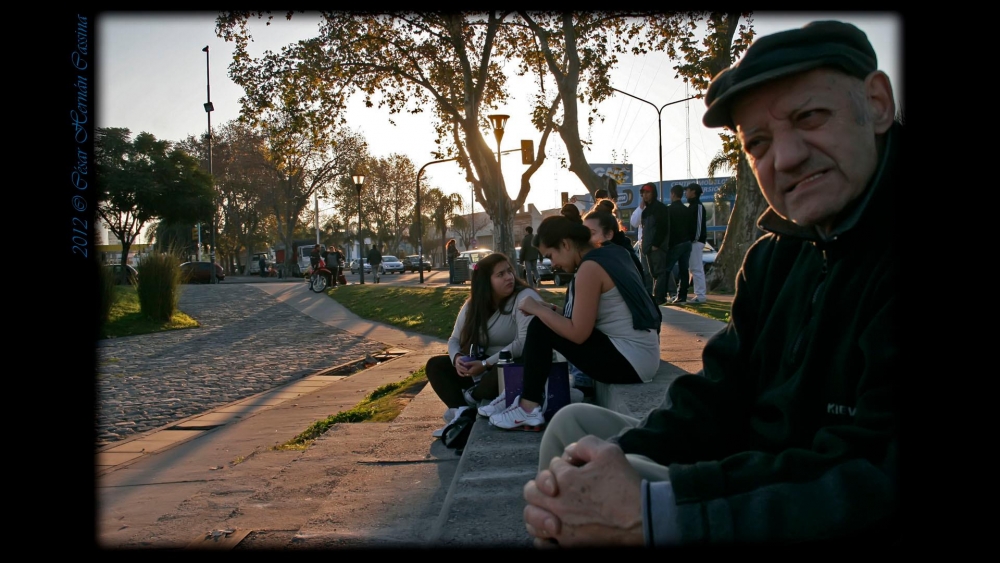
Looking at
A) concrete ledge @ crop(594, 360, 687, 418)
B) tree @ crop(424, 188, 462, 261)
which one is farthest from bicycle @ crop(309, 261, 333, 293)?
tree @ crop(424, 188, 462, 261)

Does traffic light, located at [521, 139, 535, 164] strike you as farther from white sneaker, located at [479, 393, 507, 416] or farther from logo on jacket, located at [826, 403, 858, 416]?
logo on jacket, located at [826, 403, 858, 416]

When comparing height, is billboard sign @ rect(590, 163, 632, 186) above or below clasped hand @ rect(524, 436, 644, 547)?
above

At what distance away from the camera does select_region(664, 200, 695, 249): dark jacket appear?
12.5 metres

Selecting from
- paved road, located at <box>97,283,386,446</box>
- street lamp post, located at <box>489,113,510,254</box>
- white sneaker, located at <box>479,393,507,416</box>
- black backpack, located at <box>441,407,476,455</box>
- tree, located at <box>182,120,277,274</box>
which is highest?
tree, located at <box>182,120,277,274</box>

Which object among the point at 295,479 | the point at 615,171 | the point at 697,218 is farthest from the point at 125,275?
the point at 295,479

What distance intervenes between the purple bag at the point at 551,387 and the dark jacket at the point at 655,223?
292 inches

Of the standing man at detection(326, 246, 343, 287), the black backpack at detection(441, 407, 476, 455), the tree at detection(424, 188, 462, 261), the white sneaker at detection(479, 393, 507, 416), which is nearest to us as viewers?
→ the white sneaker at detection(479, 393, 507, 416)

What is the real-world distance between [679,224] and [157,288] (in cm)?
1233

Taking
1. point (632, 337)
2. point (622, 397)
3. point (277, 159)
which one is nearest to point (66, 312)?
point (622, 397)

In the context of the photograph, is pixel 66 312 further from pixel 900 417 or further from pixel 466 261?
pixel 466 261

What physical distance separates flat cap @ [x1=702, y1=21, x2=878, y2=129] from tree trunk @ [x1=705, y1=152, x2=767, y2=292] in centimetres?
1912

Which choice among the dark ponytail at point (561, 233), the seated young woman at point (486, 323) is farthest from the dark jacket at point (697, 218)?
the dark ponytail at point (561, 233)

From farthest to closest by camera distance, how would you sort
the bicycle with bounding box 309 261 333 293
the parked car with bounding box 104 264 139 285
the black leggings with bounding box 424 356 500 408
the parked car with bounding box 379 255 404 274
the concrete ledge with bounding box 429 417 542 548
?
the parked car with bounding box 379 255 404 274 → the bicycle with bounding box 309 261 333 293 → the parked car with bounding box 104 264 139 285 → the black leggings with bounding box 424 356 500 408 → the concrete ledge with bounding box 429 417 542 548

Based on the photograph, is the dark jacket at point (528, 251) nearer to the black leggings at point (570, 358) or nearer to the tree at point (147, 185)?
the black leggings at point (570, 358)
